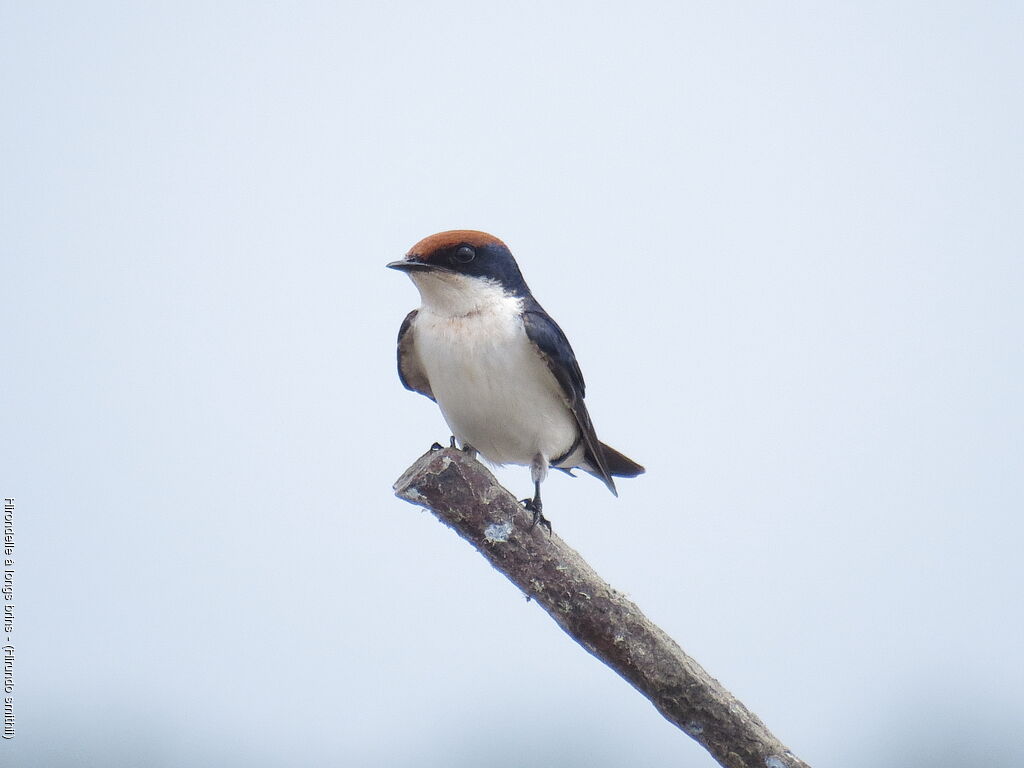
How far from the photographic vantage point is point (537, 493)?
2.62 m

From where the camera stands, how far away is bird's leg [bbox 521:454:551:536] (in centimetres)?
247

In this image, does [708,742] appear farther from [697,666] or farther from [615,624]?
[615,624]

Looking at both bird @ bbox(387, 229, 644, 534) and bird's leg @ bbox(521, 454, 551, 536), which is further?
bird @ bbox(387, 229, 644, 534)

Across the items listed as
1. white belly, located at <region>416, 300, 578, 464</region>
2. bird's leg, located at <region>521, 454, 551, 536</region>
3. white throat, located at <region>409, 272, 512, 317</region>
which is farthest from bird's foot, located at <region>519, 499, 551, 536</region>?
white throat, located at <region>409, 272, 512, 317</region>

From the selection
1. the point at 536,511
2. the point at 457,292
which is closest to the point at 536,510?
the point at 536,511

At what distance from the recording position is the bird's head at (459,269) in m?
2.64

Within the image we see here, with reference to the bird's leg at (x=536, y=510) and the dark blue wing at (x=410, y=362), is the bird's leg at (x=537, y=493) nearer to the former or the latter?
the bird's leg at (x=536, y=510)

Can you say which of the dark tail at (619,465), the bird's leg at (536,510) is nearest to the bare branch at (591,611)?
the bird's leg at (536,510)

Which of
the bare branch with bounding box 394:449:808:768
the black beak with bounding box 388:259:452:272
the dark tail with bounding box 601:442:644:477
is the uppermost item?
the black beak with bounding box 388:259:452:272

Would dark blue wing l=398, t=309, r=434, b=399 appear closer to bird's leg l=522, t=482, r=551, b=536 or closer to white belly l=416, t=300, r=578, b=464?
white belly l=416, t=300, r=578, b=464

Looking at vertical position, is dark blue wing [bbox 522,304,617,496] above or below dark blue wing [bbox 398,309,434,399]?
below

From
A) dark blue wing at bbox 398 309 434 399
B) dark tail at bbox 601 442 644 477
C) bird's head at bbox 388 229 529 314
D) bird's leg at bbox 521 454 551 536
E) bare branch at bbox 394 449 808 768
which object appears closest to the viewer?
bare branch at bbox 394 449 808 768

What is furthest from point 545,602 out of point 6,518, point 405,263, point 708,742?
point 6,518

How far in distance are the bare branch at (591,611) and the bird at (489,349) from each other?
0.63 feet
